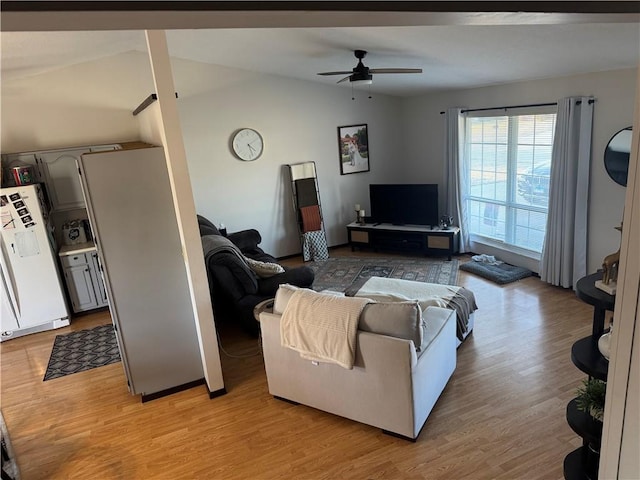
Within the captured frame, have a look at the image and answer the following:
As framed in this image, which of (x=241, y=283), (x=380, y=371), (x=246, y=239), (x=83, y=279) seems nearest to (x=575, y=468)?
(x=380, y=371)

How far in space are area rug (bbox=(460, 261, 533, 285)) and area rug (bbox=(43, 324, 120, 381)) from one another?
438cm

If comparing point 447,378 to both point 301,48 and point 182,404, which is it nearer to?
point 182,404

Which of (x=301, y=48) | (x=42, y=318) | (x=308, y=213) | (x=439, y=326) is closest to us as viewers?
(x=439, y=326)

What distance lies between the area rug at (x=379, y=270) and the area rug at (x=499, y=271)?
24cm

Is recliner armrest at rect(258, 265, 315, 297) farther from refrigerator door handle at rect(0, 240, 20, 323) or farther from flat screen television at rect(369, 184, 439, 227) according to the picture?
refrigerator door handle at rect(0, 240, 20, 323)

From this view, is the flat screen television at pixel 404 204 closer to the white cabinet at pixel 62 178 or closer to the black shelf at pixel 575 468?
the white cabinet at pixel 62 178

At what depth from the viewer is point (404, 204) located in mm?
6754

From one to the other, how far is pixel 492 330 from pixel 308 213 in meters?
3.33

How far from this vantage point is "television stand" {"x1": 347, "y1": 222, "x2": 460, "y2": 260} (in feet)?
20.7

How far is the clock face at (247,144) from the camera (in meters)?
6.27

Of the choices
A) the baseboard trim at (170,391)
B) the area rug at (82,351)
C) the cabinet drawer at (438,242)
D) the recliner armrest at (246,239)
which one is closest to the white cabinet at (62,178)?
the area rug at (82,351)

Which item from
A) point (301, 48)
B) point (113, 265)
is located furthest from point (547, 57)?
point (113, 265)

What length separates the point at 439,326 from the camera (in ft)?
10.6

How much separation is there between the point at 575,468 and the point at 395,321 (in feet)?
3.80
